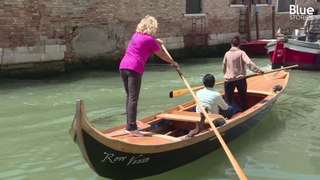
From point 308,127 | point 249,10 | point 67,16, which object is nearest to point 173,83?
point 67,16

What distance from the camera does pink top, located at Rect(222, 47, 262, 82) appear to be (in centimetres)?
543

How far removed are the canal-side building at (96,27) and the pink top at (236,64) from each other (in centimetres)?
561

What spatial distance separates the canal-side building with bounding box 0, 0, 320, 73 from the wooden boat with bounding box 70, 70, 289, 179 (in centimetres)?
535

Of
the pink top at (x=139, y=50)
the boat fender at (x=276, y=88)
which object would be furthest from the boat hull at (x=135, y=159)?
the boat fender at (x=276, y=88)

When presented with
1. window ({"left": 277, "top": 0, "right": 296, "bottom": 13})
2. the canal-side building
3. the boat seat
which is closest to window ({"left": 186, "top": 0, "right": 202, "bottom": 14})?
the canal-side building

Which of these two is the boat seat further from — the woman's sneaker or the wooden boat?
the woman's sneaker

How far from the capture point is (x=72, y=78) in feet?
32.8

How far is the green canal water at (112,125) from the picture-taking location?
14.9ft

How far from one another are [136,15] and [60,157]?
7.51 m

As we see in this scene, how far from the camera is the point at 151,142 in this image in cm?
408

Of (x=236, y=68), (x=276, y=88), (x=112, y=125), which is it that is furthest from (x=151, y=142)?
(x=276, y=88)

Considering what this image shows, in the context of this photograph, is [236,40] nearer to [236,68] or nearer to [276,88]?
[236,68]

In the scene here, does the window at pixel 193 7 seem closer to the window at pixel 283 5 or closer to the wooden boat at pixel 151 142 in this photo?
the window at pixel 283 5

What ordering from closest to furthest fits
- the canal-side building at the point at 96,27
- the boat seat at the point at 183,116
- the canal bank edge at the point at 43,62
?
the boat seat at the point at 183,116 → the canal bank edge at the point at 43,62 → the canal-side building at the point at 96,27
